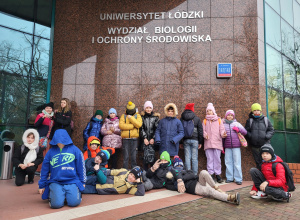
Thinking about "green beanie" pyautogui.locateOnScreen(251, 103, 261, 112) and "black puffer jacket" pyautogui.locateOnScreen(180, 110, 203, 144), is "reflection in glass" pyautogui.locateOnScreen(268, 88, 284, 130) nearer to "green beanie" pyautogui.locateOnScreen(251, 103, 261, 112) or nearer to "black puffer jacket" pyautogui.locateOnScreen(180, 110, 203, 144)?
"green beanie" pyautogui.locateOnScreen(251, 103, 261, 112)

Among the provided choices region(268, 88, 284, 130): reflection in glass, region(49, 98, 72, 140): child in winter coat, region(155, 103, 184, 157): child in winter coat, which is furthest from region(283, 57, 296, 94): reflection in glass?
region(49, 98, 72, 140): child in winter coat

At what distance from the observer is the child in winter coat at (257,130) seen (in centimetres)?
680

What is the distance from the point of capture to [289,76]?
9.68 m

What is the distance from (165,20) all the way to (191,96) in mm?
2744

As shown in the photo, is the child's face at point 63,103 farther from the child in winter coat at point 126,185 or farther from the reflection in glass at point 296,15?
the reflection in glass at point 296,15

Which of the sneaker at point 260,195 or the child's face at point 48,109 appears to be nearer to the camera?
the sneaker at point 260,195

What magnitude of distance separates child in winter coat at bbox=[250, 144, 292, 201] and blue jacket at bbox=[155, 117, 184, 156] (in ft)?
7.00

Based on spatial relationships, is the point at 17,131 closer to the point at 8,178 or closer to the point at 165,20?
the point at 8,178

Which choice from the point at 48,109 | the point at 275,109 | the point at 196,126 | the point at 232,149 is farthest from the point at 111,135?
the point at 275,109

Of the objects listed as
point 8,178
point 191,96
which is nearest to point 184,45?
point 191,96

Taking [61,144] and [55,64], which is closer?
[61,144]

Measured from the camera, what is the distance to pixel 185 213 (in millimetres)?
3971

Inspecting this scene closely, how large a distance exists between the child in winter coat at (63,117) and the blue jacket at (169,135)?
8.63 feet

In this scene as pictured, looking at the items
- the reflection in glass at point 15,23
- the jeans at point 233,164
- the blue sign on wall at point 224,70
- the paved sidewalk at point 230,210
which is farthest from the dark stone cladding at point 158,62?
the paved sidewalk at point 230,210
